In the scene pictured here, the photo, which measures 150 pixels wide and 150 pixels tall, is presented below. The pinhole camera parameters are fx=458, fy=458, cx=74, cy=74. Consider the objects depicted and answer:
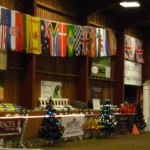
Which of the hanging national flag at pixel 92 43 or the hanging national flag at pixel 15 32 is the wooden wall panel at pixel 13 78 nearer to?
the hanging national flag at pixel 15 32

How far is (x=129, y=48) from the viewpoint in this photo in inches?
1099

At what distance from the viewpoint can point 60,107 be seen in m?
20.6

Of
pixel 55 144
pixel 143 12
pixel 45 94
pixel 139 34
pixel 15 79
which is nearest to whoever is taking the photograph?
pixel 55 144

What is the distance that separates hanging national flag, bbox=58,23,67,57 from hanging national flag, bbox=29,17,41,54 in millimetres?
1690

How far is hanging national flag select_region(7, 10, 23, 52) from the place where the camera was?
Result: 656 inches

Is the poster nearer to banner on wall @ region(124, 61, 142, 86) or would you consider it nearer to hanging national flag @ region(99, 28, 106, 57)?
hanging national flag @ region(99, 28, 106, 57)

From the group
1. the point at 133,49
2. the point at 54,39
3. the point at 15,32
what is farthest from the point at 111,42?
the point at 15,32

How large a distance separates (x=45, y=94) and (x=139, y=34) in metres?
12.2

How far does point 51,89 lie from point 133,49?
9333 millimetres

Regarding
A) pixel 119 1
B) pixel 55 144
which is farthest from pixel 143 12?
pixel 55 144

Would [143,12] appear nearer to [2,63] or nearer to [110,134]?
[110,134]

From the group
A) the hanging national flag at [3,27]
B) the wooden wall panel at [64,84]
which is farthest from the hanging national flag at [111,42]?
the hanging national flag at [3,27]

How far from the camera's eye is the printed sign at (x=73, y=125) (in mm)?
16250

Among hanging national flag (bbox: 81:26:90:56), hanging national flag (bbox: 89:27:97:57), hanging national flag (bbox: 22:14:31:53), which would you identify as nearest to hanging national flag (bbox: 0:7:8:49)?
hanging national flag (bbox: 22:14:31:53)
